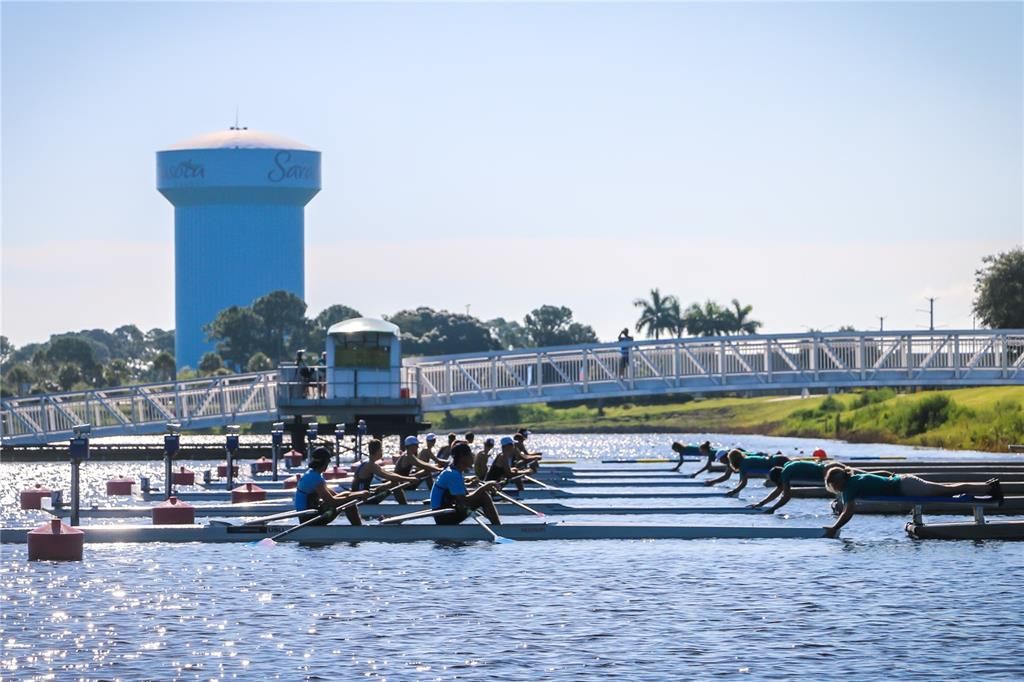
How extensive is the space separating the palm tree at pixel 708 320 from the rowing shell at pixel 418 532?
147 m

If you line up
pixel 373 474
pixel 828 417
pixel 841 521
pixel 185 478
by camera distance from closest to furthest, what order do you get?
pixel 841 521
pixel 373 474
pixel 185 478
pixel 828 417

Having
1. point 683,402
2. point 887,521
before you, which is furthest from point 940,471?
point 683,402

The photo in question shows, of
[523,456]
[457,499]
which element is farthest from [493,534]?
[523,456]

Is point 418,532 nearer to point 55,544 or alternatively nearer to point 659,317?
point 55,544

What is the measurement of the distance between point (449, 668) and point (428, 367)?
210 feet

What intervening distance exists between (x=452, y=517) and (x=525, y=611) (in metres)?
10.1

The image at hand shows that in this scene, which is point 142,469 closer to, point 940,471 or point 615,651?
point 940,471

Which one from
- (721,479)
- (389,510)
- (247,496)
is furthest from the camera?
(721,479)

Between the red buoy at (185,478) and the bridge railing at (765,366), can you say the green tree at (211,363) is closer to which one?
the bridge railing at (765,366)

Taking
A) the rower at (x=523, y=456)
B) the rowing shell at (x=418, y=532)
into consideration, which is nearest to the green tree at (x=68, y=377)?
the rower at (x=523, y=456)

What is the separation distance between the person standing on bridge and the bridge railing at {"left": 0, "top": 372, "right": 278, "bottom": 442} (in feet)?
51.3

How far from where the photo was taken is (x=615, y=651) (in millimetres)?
26859

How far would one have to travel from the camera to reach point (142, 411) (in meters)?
95.6

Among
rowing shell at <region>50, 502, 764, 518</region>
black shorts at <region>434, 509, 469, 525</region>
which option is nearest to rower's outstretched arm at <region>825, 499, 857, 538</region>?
rowing shell at <region>50, 502, 764, 518</region>
